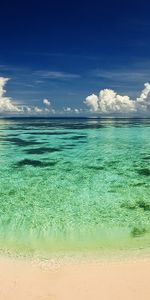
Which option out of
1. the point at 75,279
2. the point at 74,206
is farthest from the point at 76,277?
the point at 74,206

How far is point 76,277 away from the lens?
28.6ft

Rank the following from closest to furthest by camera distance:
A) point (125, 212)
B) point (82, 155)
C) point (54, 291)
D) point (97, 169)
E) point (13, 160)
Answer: point (54, 291) → point (125, 212) → point (97, 169) → point (13, 160) → point (82, 155)

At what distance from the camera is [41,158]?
97.9ft

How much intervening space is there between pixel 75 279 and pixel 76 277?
0.09 metres

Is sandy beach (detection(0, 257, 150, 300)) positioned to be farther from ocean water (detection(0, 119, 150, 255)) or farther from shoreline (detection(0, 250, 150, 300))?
ocean water (detection(0, 119, 150, 255))

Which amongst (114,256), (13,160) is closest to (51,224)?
(114,256)

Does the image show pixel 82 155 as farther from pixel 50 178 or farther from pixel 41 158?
pixel 50 178

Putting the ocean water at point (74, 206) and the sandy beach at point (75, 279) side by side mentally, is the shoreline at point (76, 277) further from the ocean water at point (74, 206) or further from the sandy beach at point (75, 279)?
the ocean water at point (74, 206)

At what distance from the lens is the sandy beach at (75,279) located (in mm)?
7996

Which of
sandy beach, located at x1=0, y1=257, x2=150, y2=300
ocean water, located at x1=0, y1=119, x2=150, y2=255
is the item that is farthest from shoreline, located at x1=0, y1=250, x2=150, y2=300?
ocean water, located at x1=0, y1=119, x2=150, y2=255

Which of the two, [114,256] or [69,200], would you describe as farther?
[69,200]

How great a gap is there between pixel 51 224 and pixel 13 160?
16.4 m

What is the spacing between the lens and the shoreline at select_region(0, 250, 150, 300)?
8016 millimetres

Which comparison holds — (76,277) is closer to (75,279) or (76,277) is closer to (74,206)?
(75,279)
